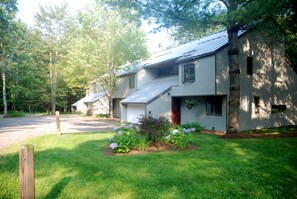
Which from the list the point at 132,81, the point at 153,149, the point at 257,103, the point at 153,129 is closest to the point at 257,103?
the point at 257,103

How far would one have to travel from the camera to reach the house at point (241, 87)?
15176 mm

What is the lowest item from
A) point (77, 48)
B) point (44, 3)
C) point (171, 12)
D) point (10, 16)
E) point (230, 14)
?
point (230, 14)

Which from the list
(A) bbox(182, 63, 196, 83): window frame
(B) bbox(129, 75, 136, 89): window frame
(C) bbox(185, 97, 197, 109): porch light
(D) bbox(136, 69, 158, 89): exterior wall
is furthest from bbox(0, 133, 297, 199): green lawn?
(B) bbox(129, 75, 136, 89): window frame

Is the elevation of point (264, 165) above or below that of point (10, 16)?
below

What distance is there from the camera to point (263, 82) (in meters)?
16.5

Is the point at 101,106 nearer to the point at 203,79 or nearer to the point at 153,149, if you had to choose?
the point at 203,79

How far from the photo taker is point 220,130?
15.6 meters

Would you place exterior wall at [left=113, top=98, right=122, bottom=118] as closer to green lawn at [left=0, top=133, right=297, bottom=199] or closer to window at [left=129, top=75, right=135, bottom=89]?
window at [left=129, top=75, right=135, bottom=89]

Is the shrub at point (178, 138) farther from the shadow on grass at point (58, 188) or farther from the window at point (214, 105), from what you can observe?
the window at point (214, 105)

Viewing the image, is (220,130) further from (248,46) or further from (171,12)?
(171,12)

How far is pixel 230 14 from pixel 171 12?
345 centimetres

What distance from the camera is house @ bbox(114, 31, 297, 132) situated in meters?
15.2

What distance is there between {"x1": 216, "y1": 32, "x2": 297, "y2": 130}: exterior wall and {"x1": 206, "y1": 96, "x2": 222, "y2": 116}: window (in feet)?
4.42

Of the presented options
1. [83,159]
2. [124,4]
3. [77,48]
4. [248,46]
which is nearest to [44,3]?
[77,48]
